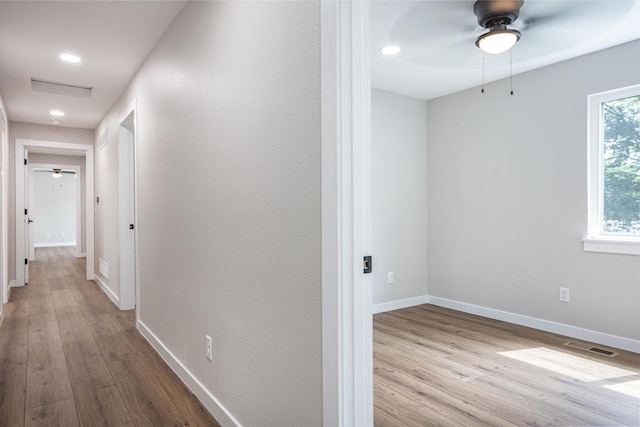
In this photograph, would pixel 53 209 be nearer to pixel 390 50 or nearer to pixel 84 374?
pixel 84 374

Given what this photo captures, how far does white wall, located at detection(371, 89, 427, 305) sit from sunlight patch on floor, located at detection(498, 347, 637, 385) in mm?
1556

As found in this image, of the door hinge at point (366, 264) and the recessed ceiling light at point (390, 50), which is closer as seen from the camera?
the door hinge at point (366, 264)

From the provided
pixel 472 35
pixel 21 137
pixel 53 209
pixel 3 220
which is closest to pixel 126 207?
pixel 3 220

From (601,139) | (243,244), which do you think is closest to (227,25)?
→ (243,244)

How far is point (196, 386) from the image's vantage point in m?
2.27

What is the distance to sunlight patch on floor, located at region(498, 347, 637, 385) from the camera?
257 centimetres

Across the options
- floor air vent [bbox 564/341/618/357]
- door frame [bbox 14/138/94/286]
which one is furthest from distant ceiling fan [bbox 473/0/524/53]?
door frame [bbox 14/138/94/286]

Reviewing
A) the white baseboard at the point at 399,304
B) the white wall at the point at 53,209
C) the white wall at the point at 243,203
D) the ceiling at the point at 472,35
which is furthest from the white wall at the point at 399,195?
the white wall at the point at 53,209

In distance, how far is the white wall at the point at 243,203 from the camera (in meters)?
1.36

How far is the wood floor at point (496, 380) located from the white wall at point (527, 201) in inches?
16.7

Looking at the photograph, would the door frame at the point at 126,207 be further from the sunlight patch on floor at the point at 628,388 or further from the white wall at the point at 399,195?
the sunlight patch on floor at the point at 628,388

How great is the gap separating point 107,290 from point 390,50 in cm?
459

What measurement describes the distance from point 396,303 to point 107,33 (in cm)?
371

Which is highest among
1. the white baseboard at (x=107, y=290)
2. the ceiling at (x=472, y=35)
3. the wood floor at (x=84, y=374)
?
the ceiling at (x=472, y=35)
